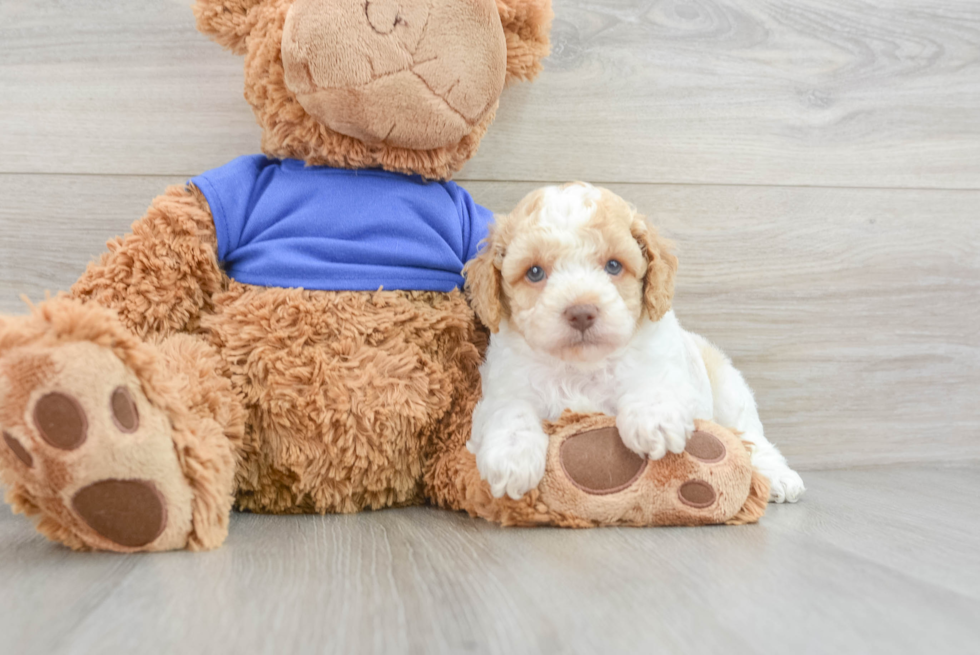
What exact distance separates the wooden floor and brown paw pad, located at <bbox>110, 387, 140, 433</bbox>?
0.56ft

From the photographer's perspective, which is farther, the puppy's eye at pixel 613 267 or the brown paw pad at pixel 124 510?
the puppy's eye at pixel 613 267

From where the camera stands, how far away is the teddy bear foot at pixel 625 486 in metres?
1.13

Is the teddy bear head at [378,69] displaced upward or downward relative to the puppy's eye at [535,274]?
upward

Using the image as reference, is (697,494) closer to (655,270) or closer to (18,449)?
(655,270)

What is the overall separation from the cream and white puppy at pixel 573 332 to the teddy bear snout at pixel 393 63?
222mm

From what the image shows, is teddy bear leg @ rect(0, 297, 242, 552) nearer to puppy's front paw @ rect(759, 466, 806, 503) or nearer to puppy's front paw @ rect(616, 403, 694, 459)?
puppy's front paw @ rect(616, 403, 694, 459)

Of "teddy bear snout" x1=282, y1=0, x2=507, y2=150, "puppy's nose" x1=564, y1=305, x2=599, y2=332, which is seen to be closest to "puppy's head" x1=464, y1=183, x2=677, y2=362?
"puppy's nose" x1=564, y1=305, x2=599, y2=332

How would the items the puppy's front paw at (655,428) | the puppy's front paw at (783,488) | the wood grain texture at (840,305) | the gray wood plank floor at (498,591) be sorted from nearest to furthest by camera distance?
the gray wood plank floor at (498,591), the puppy's front paw at (655,428), the puppy's front paw at (783,488), the wood grain texture at (840,305)

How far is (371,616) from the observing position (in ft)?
2.48

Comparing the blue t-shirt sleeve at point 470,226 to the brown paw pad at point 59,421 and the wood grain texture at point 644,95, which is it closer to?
the wood grain texture at point 644,95

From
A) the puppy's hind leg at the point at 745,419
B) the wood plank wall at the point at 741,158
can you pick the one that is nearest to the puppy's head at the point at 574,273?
the puppy's hind leg at the point at 745,419

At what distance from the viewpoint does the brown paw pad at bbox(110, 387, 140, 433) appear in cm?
93

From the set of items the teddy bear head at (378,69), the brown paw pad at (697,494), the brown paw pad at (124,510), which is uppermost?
the teddy bear head at (378,69)

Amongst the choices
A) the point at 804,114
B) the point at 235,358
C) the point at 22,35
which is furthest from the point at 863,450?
the point at 22,35
